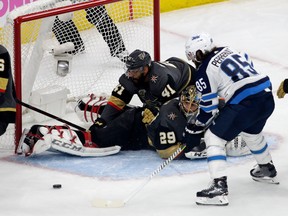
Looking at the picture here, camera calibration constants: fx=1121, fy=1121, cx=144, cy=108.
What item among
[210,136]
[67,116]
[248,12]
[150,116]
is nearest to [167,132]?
[150,116]

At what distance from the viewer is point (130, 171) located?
6273mm

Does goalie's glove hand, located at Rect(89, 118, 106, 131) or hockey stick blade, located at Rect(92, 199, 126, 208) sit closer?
hockey stick blade, located at Rect(92, 199, 126, 208)

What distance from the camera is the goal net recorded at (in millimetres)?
6762

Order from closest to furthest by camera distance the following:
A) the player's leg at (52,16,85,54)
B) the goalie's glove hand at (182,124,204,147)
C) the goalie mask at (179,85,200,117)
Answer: the goalie's glove hand at (182,124,204,147) < the goalie mask at (179,85,200,117) < the player's leg at (52,16,85,54)

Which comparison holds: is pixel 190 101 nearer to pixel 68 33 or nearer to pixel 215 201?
pixel 215 201

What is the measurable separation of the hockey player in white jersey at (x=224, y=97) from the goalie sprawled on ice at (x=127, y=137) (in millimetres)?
509

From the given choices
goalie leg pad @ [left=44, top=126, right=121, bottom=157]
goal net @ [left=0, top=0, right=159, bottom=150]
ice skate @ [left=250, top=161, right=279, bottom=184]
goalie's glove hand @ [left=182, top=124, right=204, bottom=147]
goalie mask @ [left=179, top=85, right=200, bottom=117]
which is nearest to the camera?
goalie's glove hand @ [left=182, top=124, right=204, bottom=147]

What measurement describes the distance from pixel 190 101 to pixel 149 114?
349 mm

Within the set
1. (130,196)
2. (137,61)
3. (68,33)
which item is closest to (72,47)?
(68,33)

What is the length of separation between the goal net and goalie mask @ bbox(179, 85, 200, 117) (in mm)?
894

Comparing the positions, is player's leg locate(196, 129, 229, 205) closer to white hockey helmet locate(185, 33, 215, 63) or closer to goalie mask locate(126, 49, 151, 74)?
white hockey helmet locate(185, 33, 215, 63)

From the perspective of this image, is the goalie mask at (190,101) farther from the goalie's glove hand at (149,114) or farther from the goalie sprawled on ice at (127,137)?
the goalie's glove hand at (149,114)

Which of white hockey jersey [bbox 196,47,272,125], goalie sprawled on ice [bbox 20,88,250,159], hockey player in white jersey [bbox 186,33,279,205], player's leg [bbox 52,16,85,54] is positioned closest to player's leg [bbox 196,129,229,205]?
hockey player in white jersey [bbox 186,33,279,205]

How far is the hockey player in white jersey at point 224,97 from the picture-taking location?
18.4 feet
